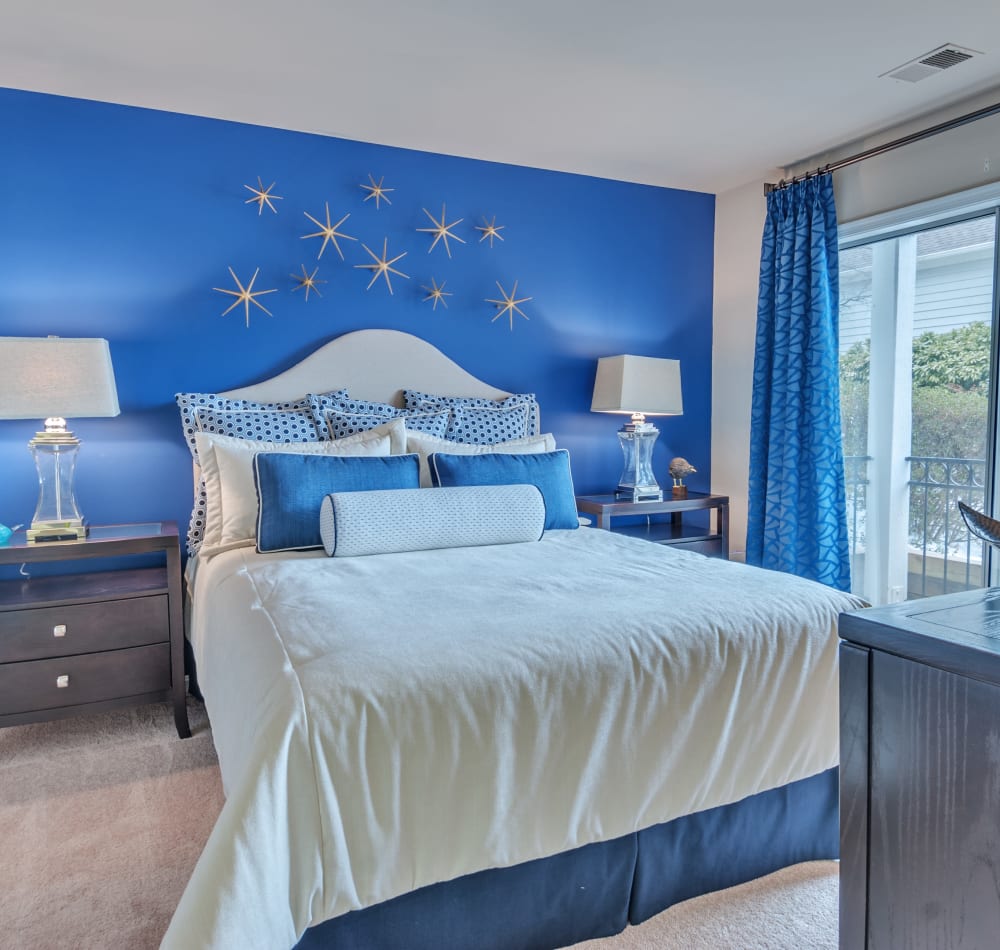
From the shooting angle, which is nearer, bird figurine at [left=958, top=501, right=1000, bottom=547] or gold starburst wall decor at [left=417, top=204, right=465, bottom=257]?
bird figurine at [left=958, top=501, right=1000, bottom=547]

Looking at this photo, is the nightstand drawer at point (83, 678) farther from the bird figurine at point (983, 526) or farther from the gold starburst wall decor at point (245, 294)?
the bird figurine at point (983, 526)

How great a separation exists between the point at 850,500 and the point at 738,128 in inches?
73.9

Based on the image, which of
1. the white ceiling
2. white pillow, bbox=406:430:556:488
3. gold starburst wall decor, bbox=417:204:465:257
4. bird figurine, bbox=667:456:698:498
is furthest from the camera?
bird figurine, bbox=667:456:698:498

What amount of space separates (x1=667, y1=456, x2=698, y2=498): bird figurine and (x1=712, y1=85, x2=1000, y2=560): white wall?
1.42 feet

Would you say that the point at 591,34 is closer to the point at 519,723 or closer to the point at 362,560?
the point at 362,560

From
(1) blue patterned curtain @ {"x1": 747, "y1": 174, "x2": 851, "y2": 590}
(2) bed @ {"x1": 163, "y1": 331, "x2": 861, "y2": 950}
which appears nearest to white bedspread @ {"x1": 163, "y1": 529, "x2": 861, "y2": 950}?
(2) bed @ {"x1": 163, "y1": 331, "x2": 861, "y2": 950}

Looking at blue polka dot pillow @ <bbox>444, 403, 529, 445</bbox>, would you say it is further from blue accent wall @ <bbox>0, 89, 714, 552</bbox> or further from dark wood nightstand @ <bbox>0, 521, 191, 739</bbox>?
dark wood nightstand @ <bbox>0, 521, 191, 739</bbox>

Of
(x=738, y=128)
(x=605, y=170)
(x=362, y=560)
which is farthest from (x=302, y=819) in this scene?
(x=605, y=170)

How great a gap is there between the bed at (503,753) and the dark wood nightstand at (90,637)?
750 mm

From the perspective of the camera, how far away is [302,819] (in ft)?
3.93

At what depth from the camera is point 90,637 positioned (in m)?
2.50

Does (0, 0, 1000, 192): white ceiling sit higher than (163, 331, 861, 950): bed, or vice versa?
(0, 0, 1000, 192): white ceiling

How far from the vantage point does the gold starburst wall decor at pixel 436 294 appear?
11.8ft

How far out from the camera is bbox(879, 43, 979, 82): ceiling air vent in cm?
256
